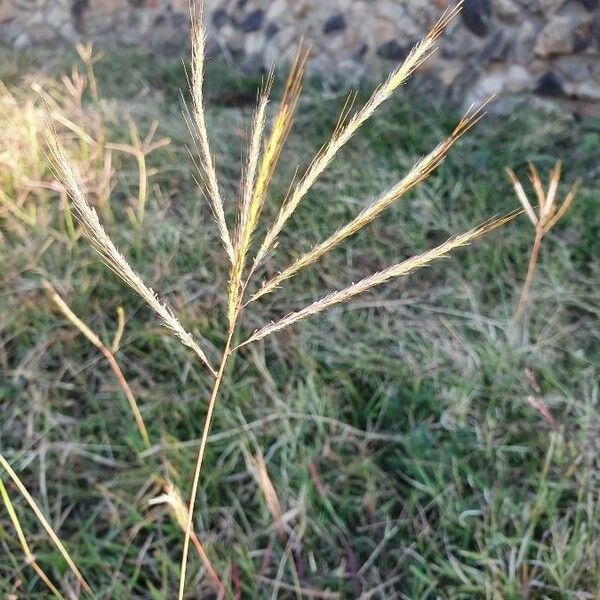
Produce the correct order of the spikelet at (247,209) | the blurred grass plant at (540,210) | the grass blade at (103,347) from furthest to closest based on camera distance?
the blurred grass plant at (540,210) < the grass blade at (103,347) < the spikelet at (247,209)

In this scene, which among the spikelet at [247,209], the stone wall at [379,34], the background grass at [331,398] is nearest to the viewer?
the spikelet at [247,209]

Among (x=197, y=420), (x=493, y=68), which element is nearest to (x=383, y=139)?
(x=493, y=68)

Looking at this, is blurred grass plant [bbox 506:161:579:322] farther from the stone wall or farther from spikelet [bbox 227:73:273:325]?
the stone wall

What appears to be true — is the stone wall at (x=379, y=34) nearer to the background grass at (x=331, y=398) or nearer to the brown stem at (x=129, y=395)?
the background grass at (x=331, y=398)

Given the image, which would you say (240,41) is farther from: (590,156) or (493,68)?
(590,156)

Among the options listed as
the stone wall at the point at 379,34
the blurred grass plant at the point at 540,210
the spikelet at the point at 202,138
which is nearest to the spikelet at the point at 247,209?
the spikelet at the point at 202,138

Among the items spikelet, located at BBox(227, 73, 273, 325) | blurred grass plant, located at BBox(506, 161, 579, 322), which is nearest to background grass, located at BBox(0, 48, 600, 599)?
blurred grass plant, located at BBox(506, 161, 579, 322)
